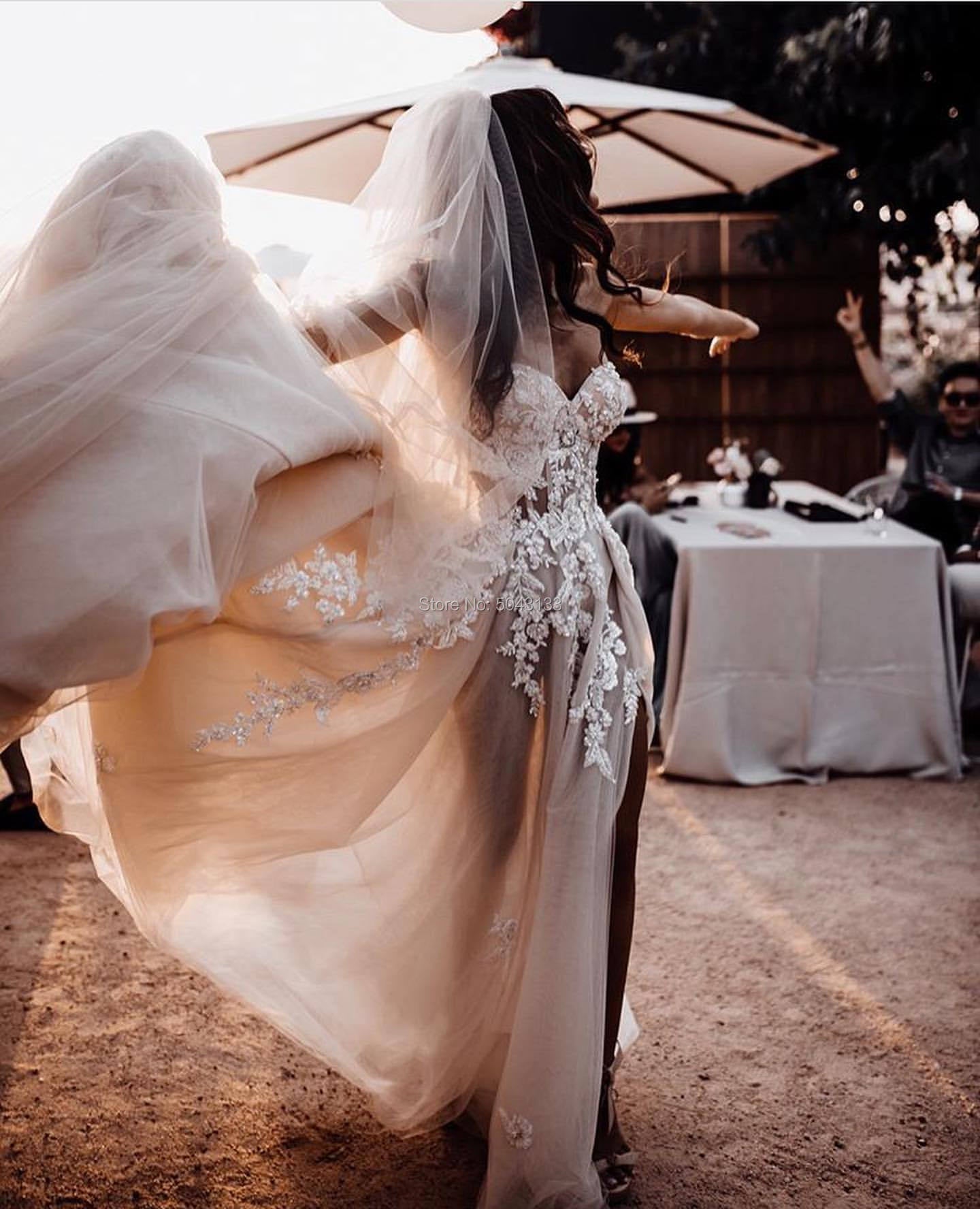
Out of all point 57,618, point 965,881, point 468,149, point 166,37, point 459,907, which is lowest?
point 965,881

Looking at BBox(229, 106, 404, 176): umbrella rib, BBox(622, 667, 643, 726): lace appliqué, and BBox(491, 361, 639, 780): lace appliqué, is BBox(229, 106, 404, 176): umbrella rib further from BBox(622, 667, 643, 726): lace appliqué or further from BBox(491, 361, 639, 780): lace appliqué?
BBox(622, 667, 643, 726): lace appliqué

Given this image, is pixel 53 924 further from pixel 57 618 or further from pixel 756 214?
pixel 756 214

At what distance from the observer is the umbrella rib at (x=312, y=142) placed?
17.7 ft

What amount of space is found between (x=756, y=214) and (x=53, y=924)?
7190 mm

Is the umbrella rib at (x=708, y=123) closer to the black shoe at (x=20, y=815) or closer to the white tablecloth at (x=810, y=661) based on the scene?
the white tablecloth at (x=810, y=661)

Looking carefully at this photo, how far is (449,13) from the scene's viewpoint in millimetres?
2707

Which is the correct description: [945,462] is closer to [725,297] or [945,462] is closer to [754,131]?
[754,131]

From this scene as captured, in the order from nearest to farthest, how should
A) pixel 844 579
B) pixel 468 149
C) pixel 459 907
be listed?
pixel 468 149 < pixel 459 907 < pixel 844 579

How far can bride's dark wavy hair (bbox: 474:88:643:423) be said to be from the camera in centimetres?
196

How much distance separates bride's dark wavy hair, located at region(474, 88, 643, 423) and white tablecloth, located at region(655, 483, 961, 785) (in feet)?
8.06

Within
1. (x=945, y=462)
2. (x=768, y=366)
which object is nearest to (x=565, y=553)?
(x=945, y=462)

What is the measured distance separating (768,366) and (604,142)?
3476 mm

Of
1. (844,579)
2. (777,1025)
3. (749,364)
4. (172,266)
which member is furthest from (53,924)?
(749,364)

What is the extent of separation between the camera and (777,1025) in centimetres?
271
